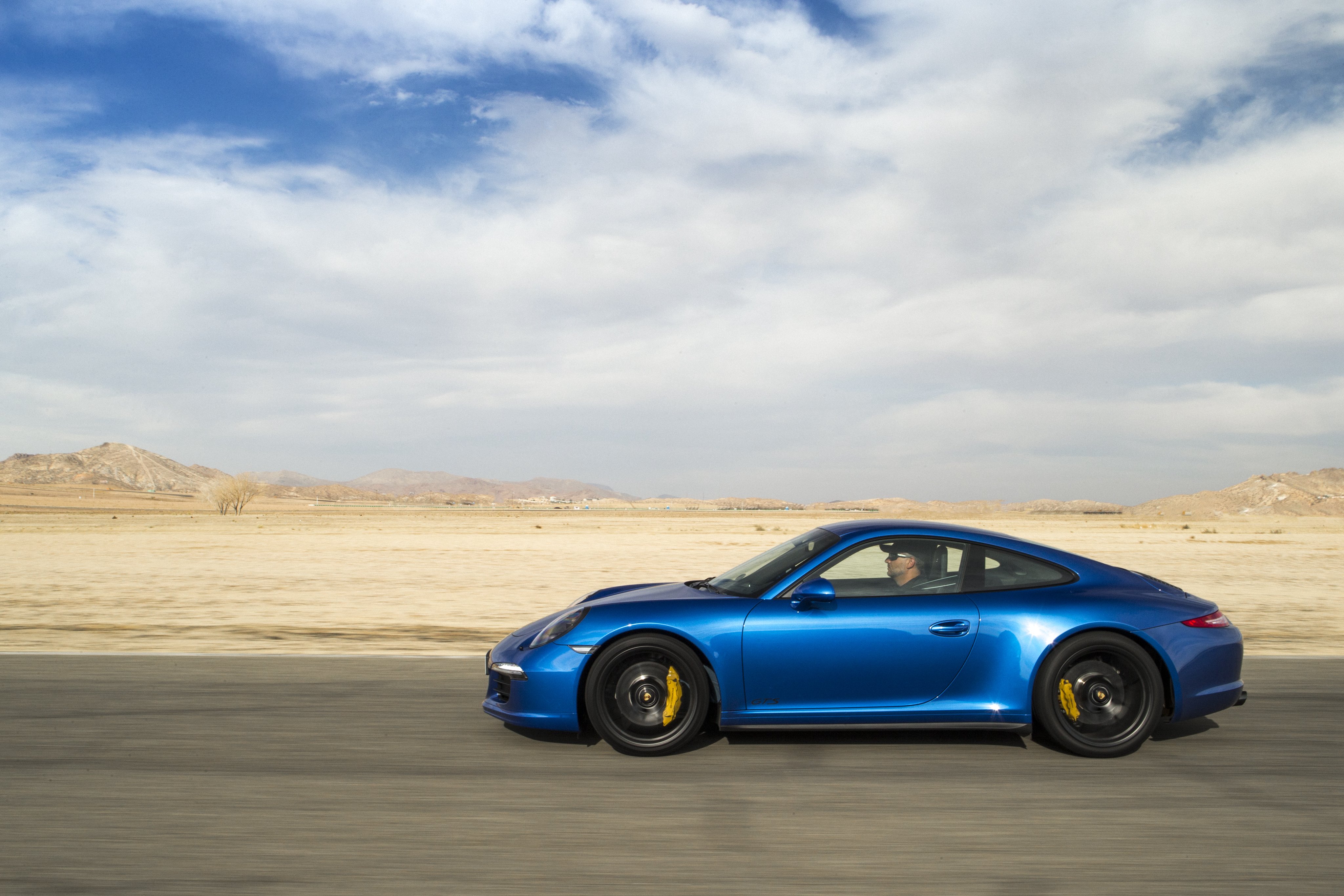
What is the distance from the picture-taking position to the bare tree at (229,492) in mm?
89062

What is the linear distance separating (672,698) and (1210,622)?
9.87 ft

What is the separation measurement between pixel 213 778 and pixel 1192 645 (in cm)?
515

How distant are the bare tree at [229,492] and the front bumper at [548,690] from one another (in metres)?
92.1

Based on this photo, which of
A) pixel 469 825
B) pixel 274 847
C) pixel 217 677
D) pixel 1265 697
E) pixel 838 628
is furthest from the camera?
pixel 217 677

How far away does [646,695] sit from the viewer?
489cm

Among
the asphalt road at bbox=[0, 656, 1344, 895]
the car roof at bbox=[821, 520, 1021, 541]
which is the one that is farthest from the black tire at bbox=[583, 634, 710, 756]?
the car roof at bbox=[821, 520, 1021, 541]

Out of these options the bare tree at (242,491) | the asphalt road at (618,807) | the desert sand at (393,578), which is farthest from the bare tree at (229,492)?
the asphalt road at (618,807)

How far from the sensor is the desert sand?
968 centimetres

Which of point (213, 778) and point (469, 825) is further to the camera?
point (213, 778)

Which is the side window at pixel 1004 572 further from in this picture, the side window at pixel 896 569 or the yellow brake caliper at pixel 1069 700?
the yellow brake caliper at pixel 1069 700

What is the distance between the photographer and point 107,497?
475 feet

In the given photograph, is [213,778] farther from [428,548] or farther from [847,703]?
[428,548]

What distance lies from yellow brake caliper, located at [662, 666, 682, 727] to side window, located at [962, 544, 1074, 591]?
1.68 m

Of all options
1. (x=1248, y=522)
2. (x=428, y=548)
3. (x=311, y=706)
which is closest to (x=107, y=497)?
(x=428, y=548)
